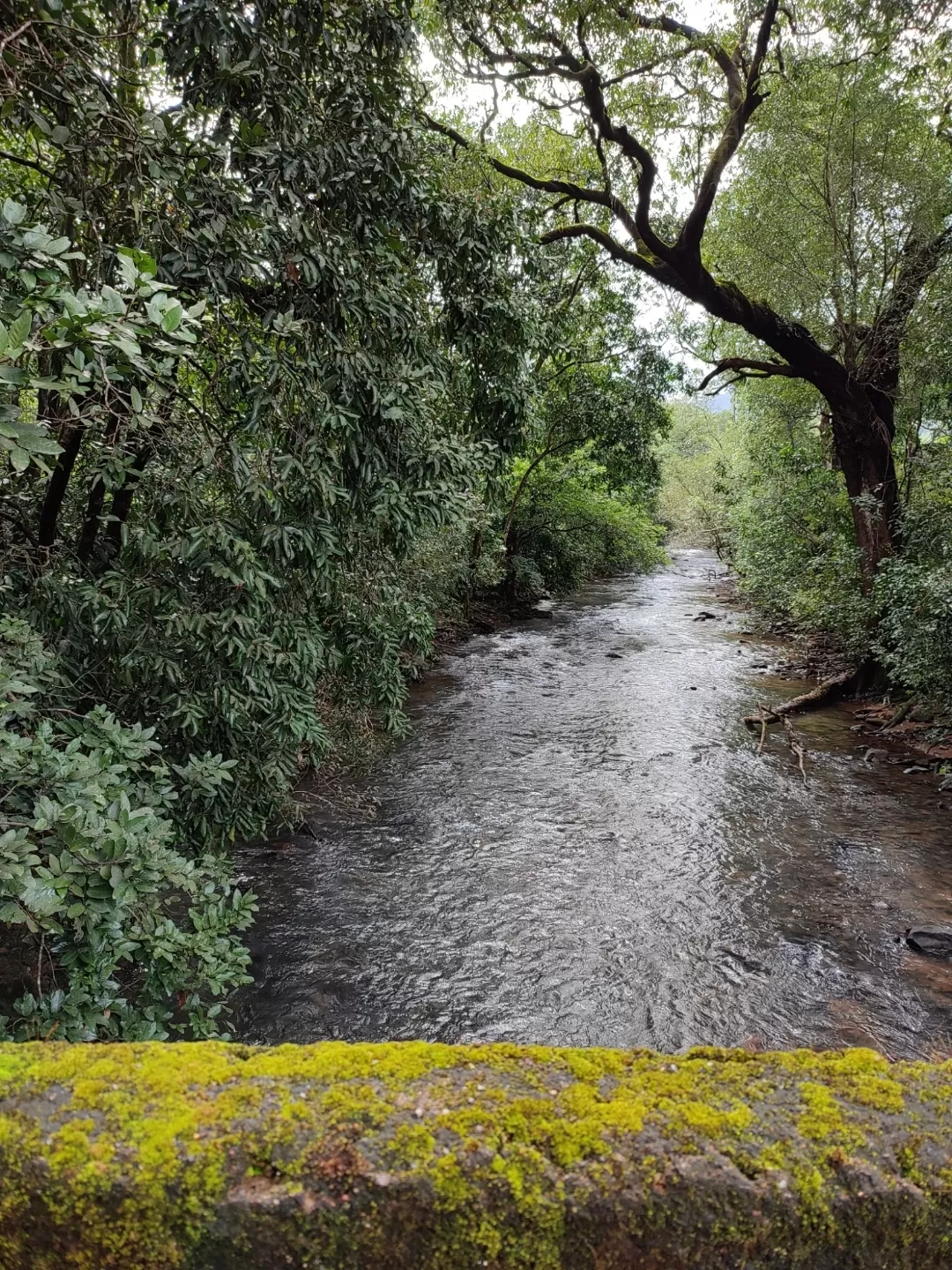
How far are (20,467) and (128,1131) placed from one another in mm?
1601

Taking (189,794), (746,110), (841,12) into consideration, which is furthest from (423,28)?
(189,794)

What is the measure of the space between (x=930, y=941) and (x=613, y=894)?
7.83 ft

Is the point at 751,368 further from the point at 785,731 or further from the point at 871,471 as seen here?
the point at 785,731

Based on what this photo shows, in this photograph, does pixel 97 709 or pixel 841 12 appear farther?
pixel 841 12

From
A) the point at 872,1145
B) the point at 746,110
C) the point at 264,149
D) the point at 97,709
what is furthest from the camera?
the point at 746,110

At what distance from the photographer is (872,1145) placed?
1.30m

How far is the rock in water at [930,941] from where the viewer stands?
5234mm

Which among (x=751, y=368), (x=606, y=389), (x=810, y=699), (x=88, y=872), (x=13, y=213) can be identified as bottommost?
(x=810, y=699)

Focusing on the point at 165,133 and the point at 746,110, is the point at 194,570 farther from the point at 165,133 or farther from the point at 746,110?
the point at 746,110

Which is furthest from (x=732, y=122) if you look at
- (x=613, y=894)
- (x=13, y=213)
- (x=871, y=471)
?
(x=13, y=213)

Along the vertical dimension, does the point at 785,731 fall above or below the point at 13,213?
below

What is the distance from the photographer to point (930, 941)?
17.4ft

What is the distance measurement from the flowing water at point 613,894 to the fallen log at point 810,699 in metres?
0.33

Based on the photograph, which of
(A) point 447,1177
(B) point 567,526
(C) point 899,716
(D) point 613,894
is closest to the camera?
(A) point 447,1177
